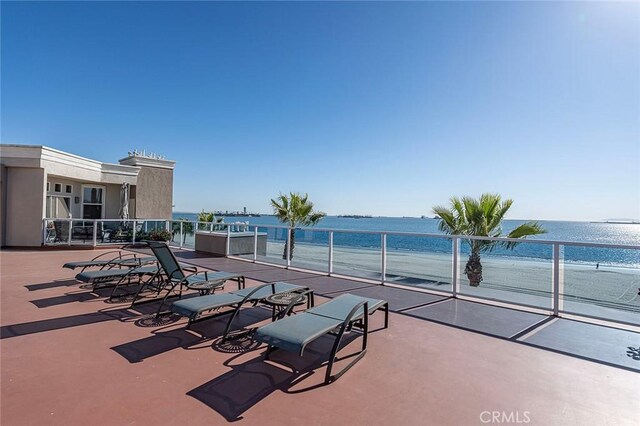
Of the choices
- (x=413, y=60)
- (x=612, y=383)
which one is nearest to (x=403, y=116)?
(x=413, y=60)

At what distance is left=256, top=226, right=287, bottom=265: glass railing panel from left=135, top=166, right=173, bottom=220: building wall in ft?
28.8

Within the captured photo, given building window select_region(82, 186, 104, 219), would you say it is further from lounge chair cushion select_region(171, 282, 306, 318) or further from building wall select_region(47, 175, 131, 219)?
lounge chair cushion select_region(171, 282, 306, 318)

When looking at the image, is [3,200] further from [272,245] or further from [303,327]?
[303,327]

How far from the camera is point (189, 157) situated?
21719mm

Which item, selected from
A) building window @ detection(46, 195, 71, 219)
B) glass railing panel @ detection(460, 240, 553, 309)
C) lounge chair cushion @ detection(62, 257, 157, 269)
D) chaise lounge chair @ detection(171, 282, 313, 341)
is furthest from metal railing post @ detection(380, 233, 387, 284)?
building window @ detection(46, 195, 71, 219)

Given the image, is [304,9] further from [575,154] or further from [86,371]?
[575,154]

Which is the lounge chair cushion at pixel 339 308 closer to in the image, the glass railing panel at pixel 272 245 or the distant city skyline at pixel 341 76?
the glass railing panel at pixel 272 245

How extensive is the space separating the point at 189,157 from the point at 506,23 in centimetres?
1924

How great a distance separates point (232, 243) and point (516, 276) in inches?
318

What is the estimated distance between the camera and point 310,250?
348 inches

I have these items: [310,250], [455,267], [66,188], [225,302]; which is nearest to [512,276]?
[455,267]

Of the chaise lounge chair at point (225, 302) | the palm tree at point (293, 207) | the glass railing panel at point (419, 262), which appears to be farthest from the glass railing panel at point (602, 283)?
the palm tree at point (293, 207)

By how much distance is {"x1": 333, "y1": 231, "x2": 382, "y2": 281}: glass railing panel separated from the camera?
24.9 ft

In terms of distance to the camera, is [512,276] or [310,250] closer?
[512,276]
